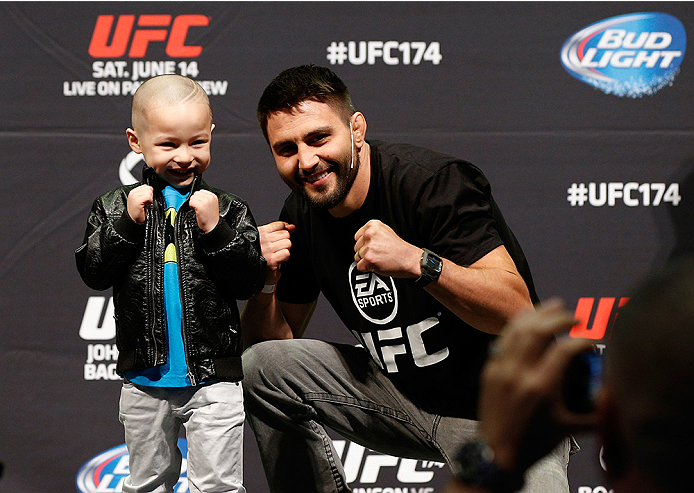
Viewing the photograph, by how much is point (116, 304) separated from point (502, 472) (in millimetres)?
1203

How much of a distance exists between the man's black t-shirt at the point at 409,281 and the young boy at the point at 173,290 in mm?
267

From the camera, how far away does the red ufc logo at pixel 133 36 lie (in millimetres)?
2301

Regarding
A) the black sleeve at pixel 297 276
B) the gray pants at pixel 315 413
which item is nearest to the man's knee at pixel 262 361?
the gray pants at pixel 315 413

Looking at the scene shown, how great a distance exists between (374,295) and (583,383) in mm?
1262

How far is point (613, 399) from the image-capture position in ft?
1.43

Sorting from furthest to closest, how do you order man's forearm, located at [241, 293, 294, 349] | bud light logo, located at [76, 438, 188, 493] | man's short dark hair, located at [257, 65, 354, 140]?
bud light logo, located at [76, 438, 188, 493]
man's forearm, located at [241, 293, 294, 349]
man's short dark hair, located at [257, 65, 354, 140]

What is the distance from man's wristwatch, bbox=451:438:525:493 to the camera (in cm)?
46

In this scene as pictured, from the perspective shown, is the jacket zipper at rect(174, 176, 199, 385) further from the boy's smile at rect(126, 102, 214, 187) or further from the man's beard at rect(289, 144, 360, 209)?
the man's beard at rect(289, 144, 360, 209)

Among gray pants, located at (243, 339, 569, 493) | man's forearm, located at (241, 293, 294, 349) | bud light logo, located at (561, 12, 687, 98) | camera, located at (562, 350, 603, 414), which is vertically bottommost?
gray pants, located at (243, 339, 569, 493)

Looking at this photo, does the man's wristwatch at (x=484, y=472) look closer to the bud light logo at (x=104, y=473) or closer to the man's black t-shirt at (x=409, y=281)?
the man's black t-shirt at (x=409, y=281)

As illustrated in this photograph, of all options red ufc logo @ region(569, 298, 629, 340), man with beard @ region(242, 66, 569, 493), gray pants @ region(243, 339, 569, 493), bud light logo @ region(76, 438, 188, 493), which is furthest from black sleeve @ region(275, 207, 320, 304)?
red ufc logo @ region(569, 298, 629, 340)

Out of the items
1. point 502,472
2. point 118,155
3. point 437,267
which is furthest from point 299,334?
point 502,472

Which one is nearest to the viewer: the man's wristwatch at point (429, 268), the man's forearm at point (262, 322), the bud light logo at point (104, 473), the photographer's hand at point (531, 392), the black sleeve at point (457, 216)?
Result: the photographer's hand at point (531, 392)

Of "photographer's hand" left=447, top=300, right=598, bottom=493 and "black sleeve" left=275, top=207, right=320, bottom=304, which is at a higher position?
"photographer's hand" left=447, top=300, right=598, bottom=493
